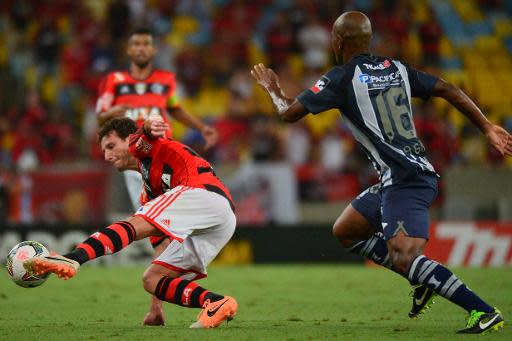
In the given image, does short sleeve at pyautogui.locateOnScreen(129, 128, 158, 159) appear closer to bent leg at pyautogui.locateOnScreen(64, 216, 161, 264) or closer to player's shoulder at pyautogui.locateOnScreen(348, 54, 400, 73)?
bent leg at pyautogui.locateOnScreen(64, 216, 161, 264)

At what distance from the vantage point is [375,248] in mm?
7418

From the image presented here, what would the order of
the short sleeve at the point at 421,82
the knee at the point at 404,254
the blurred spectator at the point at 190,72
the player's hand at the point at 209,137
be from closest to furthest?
the knee at the point at 404,254 → the short sleeve at the point at 421,82 → the player's hand at the point at 209,137 → the blurred spectator at the point at 190,72

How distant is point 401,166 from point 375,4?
13.6m

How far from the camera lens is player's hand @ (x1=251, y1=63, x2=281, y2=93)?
6.95 meters

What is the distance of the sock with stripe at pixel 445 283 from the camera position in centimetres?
626

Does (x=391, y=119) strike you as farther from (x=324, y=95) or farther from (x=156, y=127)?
(x=156, y=127)

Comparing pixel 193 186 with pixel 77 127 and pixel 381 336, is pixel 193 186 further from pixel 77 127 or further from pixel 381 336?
pixel 77 127

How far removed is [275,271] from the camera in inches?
528

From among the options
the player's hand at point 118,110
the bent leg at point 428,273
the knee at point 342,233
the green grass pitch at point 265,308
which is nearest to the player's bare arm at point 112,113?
the player's hand at point 118,110

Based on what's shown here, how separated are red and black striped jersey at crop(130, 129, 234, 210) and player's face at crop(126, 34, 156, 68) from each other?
2668mm

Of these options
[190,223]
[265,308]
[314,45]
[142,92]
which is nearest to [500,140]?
[190,223]

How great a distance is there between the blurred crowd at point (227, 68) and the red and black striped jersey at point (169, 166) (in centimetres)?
833

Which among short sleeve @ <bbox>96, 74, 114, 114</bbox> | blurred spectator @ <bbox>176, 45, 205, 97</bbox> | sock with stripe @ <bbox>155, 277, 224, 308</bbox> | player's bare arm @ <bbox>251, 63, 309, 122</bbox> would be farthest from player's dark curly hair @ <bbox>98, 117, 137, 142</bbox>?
blurred spectator @ <bbox>176, 45, 205, 97</bbox>

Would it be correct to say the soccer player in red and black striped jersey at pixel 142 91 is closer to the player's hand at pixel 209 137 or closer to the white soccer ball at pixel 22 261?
the player's hand at pixel 209 137
